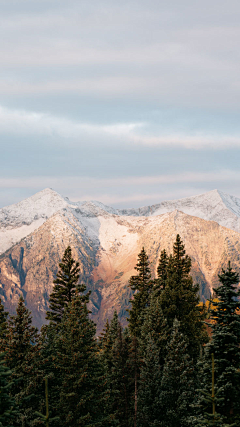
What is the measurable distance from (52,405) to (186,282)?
24.2 m

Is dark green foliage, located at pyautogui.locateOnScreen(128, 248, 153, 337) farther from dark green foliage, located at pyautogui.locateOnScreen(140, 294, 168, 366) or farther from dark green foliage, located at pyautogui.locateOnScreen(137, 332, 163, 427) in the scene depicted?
dark green foliage, located at pyautogui.locateOnScreen(137, 332, 163, 427)

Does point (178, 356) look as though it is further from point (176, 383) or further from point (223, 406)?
point (223, 406)

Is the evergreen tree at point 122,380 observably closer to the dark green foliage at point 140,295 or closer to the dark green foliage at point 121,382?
the dark green foliage at point 121,382

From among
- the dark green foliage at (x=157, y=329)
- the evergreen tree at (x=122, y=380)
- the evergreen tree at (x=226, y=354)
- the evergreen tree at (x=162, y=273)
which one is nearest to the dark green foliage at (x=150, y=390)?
the evergreen tree at (x=122, y=380)

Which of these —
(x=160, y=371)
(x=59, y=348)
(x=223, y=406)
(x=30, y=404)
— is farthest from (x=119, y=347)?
(x=223, y=406)

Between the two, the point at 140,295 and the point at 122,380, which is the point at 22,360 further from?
the point at 140,295

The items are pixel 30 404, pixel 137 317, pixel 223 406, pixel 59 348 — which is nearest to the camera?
pixel 223 406

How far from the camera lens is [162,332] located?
51.0 m

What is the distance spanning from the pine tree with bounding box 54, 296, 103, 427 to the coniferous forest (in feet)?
0.29

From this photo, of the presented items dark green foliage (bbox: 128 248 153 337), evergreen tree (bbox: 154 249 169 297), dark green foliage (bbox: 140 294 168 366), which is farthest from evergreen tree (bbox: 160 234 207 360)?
dark green foliage (bbox: 128 248 153 337)

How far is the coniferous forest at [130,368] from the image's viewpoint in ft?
91.0

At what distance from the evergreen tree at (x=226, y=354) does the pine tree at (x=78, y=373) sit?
43.4 feet

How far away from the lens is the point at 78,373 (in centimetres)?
3825

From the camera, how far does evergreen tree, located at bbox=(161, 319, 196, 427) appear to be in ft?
145
